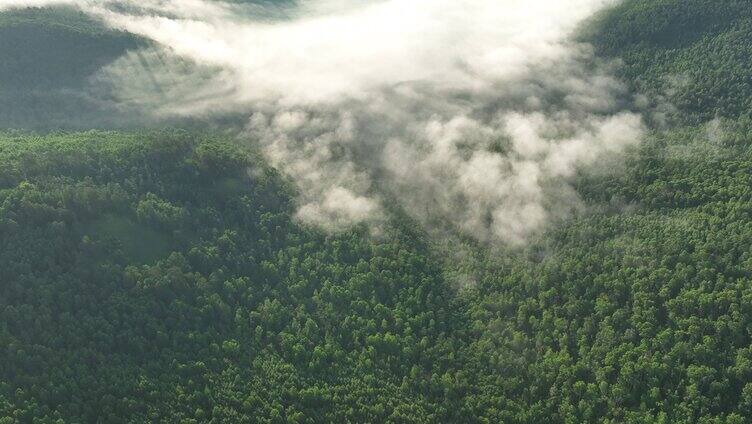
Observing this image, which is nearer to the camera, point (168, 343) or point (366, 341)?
point (168, 343)

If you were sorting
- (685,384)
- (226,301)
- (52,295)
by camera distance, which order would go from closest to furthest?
(685,384) → (52,295) → (226,301)

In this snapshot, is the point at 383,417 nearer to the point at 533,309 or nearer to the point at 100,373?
the point at 533,309

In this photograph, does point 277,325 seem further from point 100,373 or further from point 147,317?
point 100,373

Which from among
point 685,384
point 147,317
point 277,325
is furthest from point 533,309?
point 147,317

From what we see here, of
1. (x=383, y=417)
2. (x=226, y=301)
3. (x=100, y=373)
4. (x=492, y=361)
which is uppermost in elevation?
(x=492, y=361)

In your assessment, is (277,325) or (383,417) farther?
(277,325)

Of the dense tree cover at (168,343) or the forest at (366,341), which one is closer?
the forest at (366,341)

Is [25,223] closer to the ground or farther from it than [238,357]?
closer to the ground

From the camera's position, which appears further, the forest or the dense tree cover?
the dense tree cover

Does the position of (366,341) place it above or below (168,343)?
above

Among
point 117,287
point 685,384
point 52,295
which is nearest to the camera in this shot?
point 685,384
